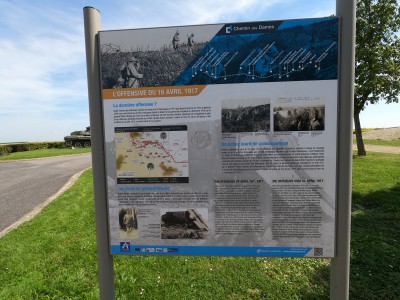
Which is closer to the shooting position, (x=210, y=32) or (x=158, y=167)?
(x=210, y=32)

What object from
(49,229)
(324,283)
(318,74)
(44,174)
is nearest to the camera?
(318,74)

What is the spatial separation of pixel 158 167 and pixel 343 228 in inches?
64.7

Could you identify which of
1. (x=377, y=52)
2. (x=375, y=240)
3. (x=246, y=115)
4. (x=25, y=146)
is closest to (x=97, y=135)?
(x=246, y=115)

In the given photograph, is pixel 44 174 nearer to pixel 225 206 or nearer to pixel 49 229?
pixel 49 229

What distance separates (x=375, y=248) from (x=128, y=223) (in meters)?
4.02

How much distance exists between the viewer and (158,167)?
2.31m

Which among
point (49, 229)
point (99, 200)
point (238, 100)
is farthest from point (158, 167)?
point (49, 229)

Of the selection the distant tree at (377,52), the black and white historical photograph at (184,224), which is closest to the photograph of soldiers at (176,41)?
the black and white historical photograph at (184,224)

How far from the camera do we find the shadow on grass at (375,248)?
3266mm

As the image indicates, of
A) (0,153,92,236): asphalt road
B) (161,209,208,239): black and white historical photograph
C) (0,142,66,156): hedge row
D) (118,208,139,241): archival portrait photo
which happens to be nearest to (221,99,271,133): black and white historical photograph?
(161,209,208,239): black and white historical photograph

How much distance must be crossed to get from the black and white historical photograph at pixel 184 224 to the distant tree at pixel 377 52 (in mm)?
13774

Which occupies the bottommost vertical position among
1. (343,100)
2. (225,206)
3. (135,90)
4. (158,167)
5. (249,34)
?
(225,206)

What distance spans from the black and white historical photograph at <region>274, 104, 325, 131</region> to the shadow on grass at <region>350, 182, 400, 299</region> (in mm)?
2368

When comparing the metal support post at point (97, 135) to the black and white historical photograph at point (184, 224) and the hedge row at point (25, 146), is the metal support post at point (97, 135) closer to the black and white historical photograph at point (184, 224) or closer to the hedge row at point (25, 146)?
the black and white historical photograph at point (184, 224)
